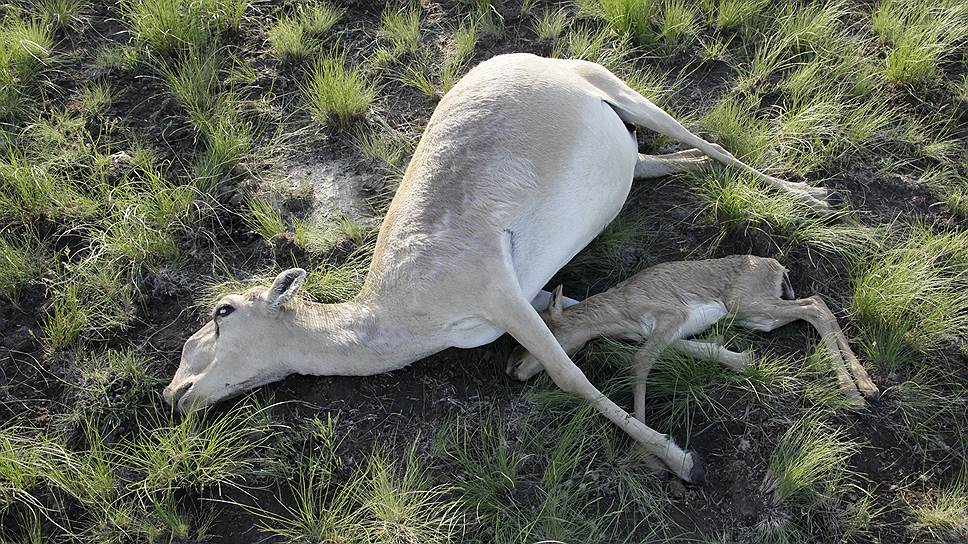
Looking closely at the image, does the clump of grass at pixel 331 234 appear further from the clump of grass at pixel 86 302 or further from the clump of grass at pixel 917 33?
the clump of grass at pixel 917 33

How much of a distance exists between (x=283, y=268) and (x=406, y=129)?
1.30 metres

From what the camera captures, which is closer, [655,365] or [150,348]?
[655,365]

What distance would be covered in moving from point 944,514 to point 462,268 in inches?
94.1

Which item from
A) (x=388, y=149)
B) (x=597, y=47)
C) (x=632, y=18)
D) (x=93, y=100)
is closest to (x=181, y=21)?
(x=93, y=100)

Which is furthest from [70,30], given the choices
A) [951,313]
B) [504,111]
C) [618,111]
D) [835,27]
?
[951,313]

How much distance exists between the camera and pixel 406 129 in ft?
16.6

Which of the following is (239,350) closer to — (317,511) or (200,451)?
(200,451)

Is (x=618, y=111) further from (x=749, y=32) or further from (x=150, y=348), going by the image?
(x=150, y=348)

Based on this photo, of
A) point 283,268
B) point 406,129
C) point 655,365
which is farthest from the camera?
point 406,129

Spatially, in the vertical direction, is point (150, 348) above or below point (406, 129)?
below

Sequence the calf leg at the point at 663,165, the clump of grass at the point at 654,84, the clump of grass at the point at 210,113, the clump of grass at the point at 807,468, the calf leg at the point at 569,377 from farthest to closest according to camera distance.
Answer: the clump of grass at the point at 654,84 < the clump of grass at the point at 210,113 < the calf leg at the point at 663,165 < the calf leg at the point at 569,377 < the clump of grass at the point at 807,468

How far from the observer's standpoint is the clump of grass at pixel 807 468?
3387 mm

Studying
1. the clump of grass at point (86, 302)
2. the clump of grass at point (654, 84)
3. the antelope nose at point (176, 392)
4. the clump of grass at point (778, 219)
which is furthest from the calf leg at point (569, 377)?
the clump of grass at point (86, 302)

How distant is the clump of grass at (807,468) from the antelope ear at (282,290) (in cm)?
238
